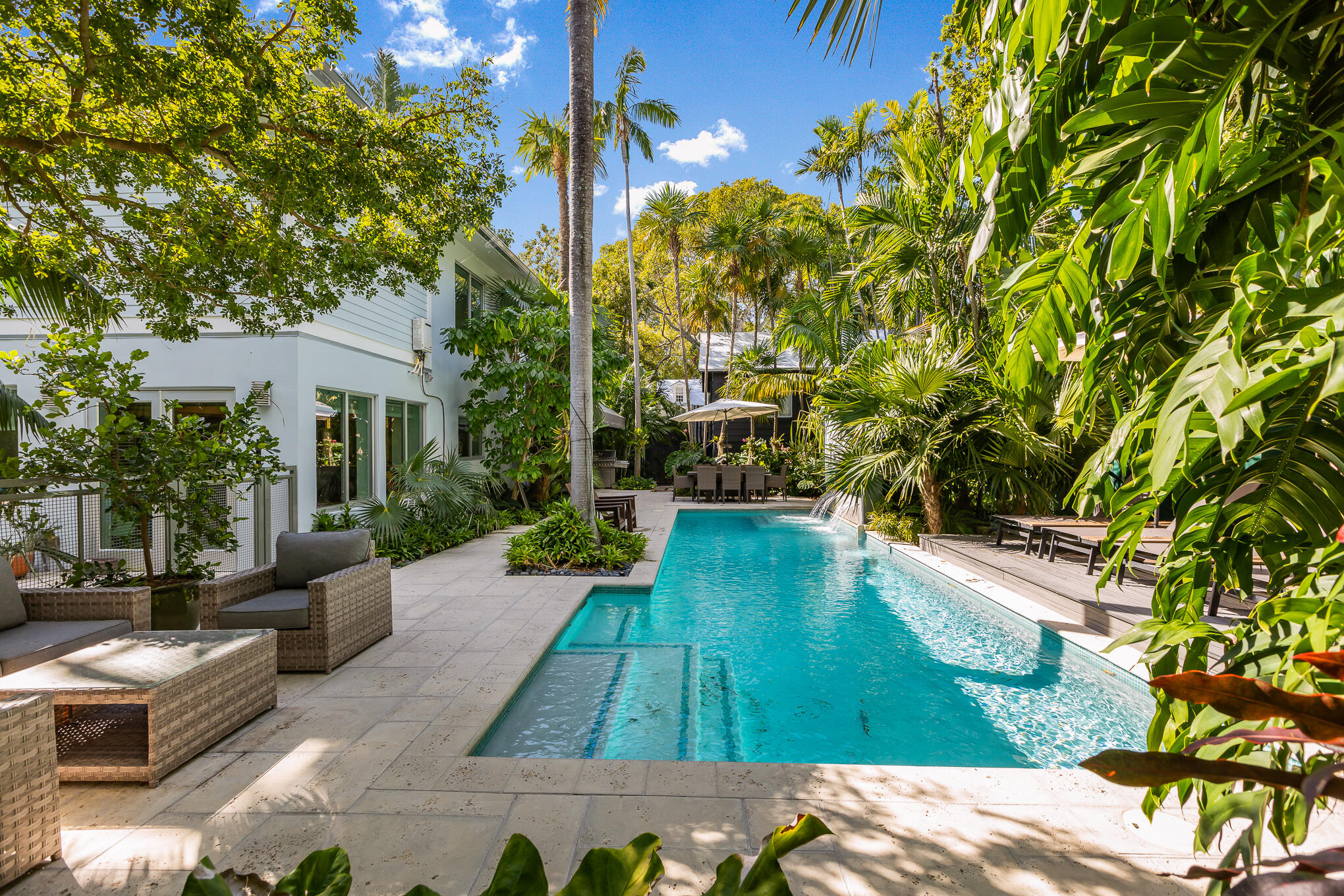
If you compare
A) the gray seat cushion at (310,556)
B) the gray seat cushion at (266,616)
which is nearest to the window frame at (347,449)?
the gray seat cushion at (310,556)

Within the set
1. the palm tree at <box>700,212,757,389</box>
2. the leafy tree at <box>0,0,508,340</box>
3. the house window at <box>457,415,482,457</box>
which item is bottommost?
the house window at <box>457,415,482,457</box>

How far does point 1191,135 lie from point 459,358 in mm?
13087

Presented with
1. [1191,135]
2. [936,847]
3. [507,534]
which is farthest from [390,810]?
[507,534]

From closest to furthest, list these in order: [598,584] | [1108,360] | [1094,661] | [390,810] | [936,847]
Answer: [1108,360]
[936,847]
[390,810]
[1094,661]
[598,584]

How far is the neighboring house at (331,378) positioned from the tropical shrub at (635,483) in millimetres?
7518

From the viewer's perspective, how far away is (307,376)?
7.73m

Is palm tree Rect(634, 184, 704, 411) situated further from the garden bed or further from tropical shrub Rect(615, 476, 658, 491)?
the garden bed

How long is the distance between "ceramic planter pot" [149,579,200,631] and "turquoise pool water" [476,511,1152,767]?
2655mm

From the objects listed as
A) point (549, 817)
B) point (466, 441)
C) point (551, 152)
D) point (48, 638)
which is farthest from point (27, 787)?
point (551, 152)

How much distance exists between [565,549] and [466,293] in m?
7.76

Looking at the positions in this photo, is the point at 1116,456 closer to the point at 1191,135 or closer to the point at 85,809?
the point at 1191,135

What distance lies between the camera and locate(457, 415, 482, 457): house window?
13.1 meters

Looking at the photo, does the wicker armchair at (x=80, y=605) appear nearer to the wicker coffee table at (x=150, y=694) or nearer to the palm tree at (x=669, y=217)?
the wicker coffee table at (x=150, y=694)

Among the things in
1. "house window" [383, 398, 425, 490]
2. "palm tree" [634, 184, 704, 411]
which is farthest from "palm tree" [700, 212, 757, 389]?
"house window" [383, 398, 425, 490]
